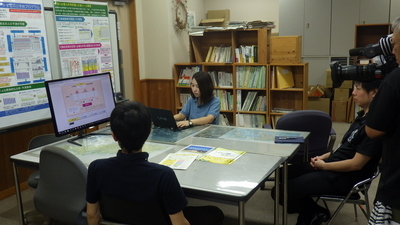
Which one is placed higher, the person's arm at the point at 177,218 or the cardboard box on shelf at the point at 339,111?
the person's arm at the point at 177,218

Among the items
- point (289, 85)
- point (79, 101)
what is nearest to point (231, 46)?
point (289, 85)

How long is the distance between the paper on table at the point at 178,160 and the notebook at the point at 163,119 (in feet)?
2.09

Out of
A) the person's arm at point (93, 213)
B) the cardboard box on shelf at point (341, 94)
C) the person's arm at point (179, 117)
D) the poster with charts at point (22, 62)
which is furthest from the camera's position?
the cardboard box on shelf at point (341, 94)

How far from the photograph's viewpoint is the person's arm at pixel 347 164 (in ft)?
7.31

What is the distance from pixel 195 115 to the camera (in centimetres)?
343

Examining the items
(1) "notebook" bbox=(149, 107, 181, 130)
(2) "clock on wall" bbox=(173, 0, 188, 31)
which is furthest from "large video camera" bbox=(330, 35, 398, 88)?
(2) "clock on wall" bbox=(173, 0, 188, 31)

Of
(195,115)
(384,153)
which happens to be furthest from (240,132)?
(384,153)

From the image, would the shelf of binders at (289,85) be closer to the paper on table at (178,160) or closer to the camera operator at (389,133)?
the paper on table at (178,160)

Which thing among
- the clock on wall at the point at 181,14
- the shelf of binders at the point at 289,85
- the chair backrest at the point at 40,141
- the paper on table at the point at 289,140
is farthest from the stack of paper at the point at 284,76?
the chair backrest at the point at 40,141

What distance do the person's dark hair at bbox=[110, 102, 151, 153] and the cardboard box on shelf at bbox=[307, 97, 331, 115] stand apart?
4966 mm

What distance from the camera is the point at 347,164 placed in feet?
7.50

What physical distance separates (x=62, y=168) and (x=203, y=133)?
1.16m

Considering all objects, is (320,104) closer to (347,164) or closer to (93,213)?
(347,164)

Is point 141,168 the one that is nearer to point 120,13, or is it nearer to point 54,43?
point 54,43
